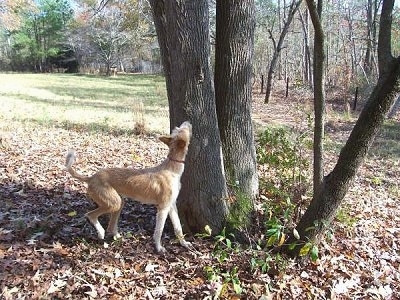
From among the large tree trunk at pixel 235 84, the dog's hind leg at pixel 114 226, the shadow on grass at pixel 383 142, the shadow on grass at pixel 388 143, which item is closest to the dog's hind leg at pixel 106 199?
the dog's hind leg at pixel 114 226

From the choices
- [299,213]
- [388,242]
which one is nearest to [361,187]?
[388,242]

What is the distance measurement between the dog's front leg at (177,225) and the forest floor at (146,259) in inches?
3.6

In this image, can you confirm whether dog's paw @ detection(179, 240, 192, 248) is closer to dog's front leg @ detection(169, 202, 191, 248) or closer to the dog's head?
dog's front leg @ detection(169, 202, 191, 248)

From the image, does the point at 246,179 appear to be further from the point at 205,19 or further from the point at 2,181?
the point at 2,181

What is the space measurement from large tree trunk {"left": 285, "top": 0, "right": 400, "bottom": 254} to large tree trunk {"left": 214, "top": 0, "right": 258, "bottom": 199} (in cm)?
106

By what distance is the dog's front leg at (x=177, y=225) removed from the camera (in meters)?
4.61

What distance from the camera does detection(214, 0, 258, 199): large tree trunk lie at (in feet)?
16.3

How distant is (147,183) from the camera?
4.32 metres

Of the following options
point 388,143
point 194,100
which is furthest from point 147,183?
point 388,143

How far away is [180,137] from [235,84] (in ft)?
4.34

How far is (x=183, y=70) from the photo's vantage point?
4297mm

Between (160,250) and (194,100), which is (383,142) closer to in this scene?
(194,100)

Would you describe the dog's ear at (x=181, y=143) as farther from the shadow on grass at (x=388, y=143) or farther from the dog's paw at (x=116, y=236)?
the shadow on grass at (x=388, y=143)

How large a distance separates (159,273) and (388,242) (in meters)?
3.34
